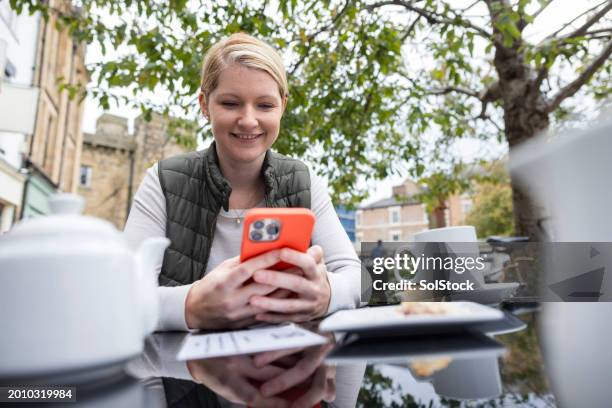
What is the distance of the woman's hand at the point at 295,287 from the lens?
24.2 inches

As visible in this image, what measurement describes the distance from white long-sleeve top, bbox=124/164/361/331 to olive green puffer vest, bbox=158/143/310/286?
31 millimetres

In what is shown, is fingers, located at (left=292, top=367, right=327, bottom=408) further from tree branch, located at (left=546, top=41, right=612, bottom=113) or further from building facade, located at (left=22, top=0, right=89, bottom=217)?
building facade, located at (left=22, top=0, right=89, bottom=217)

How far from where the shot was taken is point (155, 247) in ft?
1.48

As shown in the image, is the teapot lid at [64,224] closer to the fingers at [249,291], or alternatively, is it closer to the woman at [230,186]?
the fingers at [249,291]

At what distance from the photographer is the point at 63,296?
0.33 metres

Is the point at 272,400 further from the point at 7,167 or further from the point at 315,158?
the point at 7,167

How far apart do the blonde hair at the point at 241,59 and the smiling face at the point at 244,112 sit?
15 mm

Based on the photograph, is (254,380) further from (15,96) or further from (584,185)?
(15,96)

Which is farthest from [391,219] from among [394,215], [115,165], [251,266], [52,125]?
[251,266]

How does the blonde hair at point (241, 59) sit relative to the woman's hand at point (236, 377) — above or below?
above

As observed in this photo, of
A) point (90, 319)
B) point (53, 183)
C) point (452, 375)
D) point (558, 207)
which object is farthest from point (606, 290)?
point (53, 183)

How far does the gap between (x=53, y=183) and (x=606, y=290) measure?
1067cm

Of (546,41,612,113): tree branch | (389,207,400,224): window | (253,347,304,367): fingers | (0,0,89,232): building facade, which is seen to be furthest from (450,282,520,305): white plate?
(389,207,400,224): window

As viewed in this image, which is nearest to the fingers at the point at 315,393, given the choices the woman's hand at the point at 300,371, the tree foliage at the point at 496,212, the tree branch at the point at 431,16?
the woman's hand at the point at 300,371
